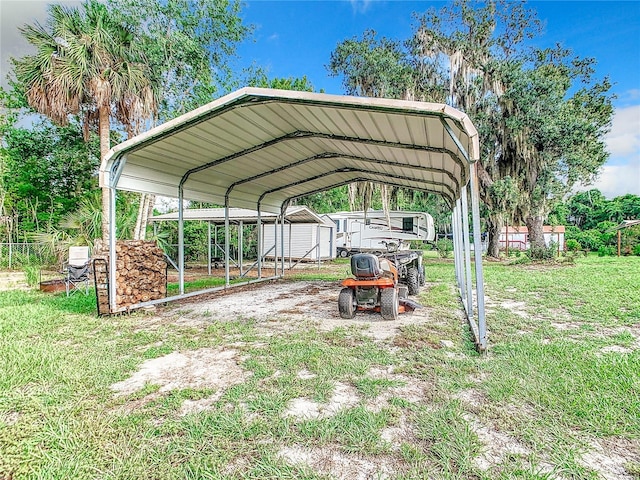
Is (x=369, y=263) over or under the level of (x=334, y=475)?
over

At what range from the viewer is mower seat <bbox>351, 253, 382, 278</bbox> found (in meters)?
4.87

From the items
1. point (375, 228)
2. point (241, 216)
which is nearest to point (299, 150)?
point (241, 216)

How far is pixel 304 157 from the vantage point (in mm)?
7387

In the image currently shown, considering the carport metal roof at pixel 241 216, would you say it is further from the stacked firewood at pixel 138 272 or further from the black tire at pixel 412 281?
the black tire at pixel 412 281

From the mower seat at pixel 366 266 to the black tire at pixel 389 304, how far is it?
0.96 feet

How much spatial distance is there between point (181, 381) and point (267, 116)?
3.80 meters

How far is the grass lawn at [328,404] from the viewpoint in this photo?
70.1 inches

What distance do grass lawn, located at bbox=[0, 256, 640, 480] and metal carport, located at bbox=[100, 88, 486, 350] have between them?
2.68ft

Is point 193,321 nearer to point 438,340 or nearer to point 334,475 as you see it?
point 438,340

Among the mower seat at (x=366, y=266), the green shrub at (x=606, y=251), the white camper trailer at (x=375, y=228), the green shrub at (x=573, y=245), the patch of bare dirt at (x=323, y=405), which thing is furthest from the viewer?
the green shrub at (x=573, y=245)

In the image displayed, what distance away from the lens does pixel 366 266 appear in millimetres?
4871

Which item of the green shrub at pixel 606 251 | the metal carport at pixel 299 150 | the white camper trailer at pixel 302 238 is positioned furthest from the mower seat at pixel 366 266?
the green shrub at pixel 606 251

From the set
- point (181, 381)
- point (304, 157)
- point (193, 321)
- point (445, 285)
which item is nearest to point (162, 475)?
point (181, 381)

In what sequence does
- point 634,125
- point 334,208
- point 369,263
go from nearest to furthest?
point 369,263
point 634,125
point 334,208
